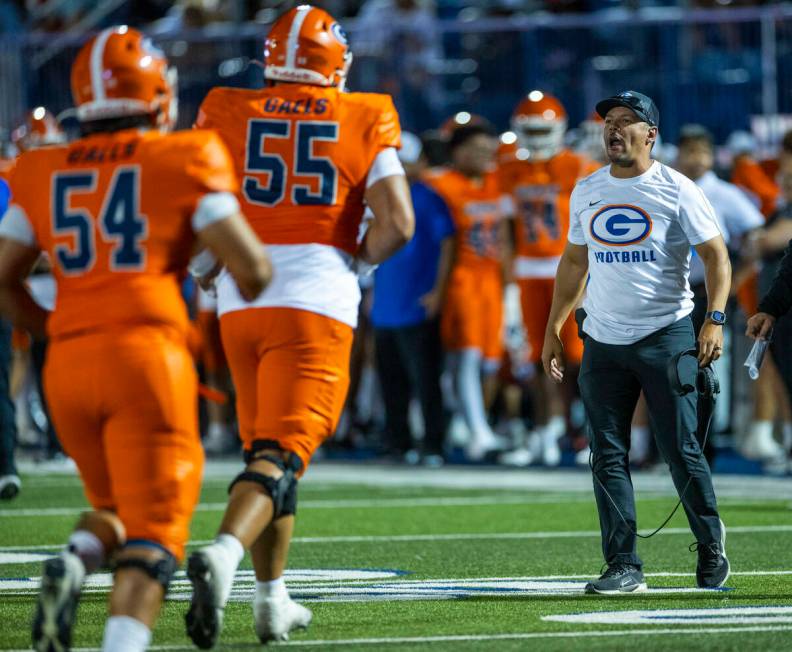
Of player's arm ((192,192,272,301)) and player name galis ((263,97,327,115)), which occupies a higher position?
player name galis ((263,97,327,115))

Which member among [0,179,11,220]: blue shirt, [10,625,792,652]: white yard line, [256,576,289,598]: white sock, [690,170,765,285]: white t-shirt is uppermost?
[0,179,11,220]: blue shirt

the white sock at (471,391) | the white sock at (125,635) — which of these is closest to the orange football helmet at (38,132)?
the white sock at (471,391)

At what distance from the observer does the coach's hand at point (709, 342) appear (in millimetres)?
A: 6840

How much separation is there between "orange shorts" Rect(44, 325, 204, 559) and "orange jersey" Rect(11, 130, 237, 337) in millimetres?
69

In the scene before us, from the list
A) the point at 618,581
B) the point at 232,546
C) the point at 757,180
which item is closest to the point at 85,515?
the point at 232,546

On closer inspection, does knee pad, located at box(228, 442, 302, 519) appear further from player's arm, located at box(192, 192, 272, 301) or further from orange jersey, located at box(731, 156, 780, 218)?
orange jersey, located at box(731, 156, 780, 218)

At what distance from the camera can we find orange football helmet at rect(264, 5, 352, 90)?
6.15m

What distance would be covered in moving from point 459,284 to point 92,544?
959 cm

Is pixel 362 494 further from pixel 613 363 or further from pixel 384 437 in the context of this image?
pixel 613 363

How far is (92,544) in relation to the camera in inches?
185

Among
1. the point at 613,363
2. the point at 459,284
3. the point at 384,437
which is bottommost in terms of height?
the point at 384,437

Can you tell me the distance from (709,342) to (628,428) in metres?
0.51

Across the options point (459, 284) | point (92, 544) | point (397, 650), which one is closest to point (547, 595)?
point (397, 650)

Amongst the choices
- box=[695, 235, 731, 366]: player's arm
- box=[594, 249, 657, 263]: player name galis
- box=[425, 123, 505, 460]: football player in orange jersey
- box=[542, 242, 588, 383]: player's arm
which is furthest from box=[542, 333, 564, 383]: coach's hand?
box=[425, 123, 505, 460]: football player in orange jersey
